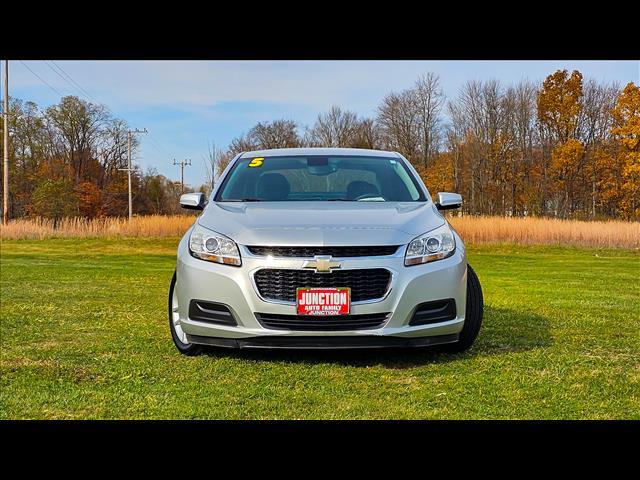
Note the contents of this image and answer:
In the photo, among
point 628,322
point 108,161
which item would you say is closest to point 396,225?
point 628,322

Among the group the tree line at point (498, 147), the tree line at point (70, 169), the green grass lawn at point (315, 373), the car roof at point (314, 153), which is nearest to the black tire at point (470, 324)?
the green grass lawn at point (315, 373)

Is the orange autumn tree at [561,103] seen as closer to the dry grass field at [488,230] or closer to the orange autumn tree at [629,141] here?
the orange autumn tree at [629,141]

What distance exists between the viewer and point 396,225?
4.07m

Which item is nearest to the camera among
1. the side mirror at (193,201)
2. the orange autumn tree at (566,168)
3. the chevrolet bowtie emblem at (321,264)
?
the chevrolet bowtie emblem at (321,264)

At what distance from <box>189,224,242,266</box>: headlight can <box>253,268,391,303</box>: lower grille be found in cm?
22

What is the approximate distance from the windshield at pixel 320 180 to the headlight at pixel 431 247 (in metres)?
0.90

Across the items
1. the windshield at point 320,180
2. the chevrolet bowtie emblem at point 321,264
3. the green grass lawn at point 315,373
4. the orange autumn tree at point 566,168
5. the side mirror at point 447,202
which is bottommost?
the green grass lawn at point 315,373

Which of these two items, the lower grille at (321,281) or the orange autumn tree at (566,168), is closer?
the lower grille at (321,281)

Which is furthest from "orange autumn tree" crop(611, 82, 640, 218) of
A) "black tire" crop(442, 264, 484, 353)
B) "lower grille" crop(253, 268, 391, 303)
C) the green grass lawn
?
"lower grille" crop(253, 268, 391, 303)

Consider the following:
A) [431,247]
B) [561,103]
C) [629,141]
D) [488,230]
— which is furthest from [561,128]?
[431,247]

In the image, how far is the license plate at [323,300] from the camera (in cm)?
378

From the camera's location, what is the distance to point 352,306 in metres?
3.80
